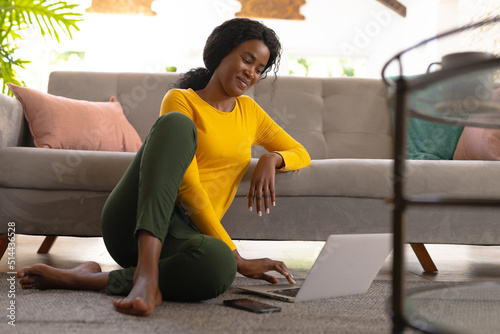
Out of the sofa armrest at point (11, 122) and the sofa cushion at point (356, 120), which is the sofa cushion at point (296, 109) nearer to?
the sofa cushion at point (356, 120)

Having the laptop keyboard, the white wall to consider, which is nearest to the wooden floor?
the laptop keyboard

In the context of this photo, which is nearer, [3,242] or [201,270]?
[201,270]

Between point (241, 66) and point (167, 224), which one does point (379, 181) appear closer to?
point (241, 66)

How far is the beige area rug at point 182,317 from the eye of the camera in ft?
3.03

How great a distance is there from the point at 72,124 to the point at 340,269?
4.59 ft

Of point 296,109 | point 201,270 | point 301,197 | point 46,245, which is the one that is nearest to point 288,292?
point 201,270

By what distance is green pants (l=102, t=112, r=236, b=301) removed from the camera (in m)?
1.08

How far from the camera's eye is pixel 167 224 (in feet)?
3.54

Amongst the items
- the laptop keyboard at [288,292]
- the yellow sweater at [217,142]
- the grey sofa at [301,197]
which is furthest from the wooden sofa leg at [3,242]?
the laptop keyboard at [288,292]

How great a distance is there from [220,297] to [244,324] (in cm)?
30

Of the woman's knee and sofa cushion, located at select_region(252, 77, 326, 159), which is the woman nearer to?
the woman's knee

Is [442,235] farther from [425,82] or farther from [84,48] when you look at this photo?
[84,48]

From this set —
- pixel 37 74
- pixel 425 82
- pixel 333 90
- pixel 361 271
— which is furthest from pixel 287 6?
pixel 425 82

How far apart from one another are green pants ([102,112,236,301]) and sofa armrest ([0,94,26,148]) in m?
0.91
